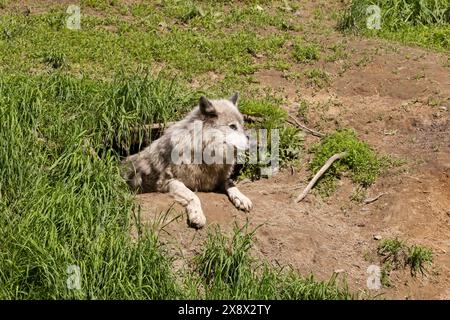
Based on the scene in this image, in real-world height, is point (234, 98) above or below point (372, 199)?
above

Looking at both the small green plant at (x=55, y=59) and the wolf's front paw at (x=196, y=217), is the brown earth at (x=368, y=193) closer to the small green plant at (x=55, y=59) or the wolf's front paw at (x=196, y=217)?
the wolf's front paw at (x=196, y=217)

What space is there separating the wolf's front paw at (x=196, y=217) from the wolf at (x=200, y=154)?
1.56ft

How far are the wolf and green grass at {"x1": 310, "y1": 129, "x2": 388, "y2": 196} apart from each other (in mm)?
1007

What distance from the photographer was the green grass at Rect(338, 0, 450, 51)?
12.2 metres

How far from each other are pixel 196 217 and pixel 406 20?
22.1 ft

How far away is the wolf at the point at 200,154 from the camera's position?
8.34 m

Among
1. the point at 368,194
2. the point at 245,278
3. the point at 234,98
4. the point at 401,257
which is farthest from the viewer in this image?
the point at 234,98

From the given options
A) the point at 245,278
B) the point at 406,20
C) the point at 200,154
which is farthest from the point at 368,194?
the point at 406,20

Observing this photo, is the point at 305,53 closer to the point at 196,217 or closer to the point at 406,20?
the point at 406,20

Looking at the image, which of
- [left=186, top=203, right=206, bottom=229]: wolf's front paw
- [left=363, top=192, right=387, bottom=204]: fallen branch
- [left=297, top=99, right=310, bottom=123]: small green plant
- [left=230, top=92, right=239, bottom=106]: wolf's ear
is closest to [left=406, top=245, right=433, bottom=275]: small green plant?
[left=363, top=192, right=387, bottom=204]: fallen branch

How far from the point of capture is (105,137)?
8.70 m

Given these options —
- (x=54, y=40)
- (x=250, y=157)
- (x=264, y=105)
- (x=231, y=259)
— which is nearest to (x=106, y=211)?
(x=231, y=259)

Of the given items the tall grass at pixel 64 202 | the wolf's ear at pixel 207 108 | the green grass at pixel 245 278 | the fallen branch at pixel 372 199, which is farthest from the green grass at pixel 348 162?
the tall grass at pixel 64 202

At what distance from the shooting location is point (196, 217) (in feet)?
24.8
